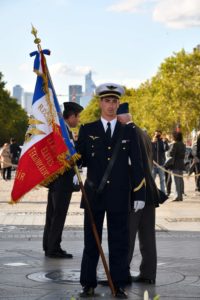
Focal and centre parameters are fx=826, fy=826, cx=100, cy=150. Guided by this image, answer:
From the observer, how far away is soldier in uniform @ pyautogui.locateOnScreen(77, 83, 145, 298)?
24.5 ft

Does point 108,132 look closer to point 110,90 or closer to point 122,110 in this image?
point 110,90

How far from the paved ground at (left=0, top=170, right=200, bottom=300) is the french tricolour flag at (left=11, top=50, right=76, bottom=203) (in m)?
0.96

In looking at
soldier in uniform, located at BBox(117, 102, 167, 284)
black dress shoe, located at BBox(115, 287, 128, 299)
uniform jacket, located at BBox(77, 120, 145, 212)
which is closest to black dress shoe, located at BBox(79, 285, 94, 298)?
black dress shoe, located at BBox(115, 287, 128, 299)

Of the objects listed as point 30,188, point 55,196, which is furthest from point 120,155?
point 55,196

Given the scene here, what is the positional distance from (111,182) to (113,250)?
64 centimetres

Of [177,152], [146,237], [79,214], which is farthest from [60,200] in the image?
[177,152]

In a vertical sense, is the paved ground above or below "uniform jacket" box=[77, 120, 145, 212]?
below

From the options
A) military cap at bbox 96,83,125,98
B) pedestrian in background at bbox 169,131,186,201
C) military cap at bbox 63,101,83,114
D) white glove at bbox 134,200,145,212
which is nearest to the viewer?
white glove at bbox 134,200,145,212

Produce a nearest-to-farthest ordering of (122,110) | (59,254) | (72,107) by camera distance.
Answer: (122,110)
(59,254)
(72,107)

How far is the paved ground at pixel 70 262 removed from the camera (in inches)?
306

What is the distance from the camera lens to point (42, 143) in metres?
7.88

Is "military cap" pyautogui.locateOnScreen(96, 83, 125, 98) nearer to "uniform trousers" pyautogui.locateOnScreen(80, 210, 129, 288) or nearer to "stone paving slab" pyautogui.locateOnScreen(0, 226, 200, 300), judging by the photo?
"uniform trousers" pyautogui.locateOnScreen(80, 210, 129, 288)

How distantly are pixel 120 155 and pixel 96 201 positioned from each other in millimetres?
472

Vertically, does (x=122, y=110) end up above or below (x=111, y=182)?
above
